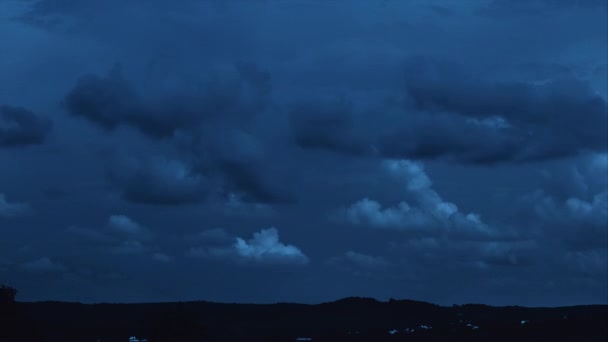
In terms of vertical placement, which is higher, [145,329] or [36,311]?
[36,311]

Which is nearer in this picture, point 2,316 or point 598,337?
point 2,316

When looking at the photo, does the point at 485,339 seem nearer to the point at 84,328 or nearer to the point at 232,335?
the point at 232,335

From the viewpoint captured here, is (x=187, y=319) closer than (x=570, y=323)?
Yes

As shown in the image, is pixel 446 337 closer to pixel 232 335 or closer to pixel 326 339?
pixel 326 339

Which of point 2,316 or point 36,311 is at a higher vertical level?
point 36,311

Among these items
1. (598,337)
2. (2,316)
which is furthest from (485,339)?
(2,316)

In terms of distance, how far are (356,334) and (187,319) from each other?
86.7 meters

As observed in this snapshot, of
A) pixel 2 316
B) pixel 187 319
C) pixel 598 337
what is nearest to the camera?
pixel 2 316

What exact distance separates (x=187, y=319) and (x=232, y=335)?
8478cm

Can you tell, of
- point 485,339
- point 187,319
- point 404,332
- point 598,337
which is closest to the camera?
point 187,319

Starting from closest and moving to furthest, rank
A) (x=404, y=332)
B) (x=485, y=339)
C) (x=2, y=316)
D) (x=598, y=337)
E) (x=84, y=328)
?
(x=2, y=316), (x=598, y=337), (x=485, y=339), (x=84, y=328), (x=404, y=332)

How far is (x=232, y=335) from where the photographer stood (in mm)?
193500

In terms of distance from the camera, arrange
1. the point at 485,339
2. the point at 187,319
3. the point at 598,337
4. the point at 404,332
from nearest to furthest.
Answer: the point at 187,319, the point at 598,337, the point at 485,339, the point at 404,332

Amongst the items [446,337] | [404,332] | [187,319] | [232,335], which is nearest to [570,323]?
[446,337]
